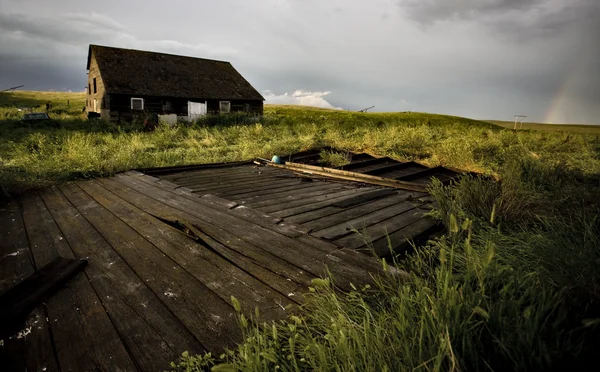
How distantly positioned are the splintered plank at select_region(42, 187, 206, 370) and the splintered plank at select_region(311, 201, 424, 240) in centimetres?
159

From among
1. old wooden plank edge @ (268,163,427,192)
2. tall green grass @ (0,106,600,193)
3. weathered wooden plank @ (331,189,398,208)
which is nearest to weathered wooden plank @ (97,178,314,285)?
weathered wooden plank @ (331,189,398,208)

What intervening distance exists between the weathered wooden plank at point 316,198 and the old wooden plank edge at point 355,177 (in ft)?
1.58

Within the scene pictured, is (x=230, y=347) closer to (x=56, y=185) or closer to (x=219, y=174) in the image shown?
(x=219, y=174)

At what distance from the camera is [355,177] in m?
5.90

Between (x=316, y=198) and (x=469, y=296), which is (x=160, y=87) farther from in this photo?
(x=469, y=296)

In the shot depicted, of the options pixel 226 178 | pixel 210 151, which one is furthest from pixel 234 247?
pixel 210 151

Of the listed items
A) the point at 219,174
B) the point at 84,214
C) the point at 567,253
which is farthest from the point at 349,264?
the point at 219,174

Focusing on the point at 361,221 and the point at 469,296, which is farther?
the point at 361,221

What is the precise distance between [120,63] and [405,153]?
976 inches

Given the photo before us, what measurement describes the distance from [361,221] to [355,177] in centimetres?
255

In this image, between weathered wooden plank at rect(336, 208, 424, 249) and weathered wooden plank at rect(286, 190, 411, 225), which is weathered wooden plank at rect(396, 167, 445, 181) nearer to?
weathered wooden plank at rect(286, 190, 411, 225)

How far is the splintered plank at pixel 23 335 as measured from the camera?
1477mm

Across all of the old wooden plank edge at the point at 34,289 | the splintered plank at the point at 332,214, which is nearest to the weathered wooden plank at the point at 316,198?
the splintered plank at the point at 332,214

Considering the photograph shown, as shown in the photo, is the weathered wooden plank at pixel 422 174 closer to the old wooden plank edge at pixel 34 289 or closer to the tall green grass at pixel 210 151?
the tall green grass at pixel 210 151
